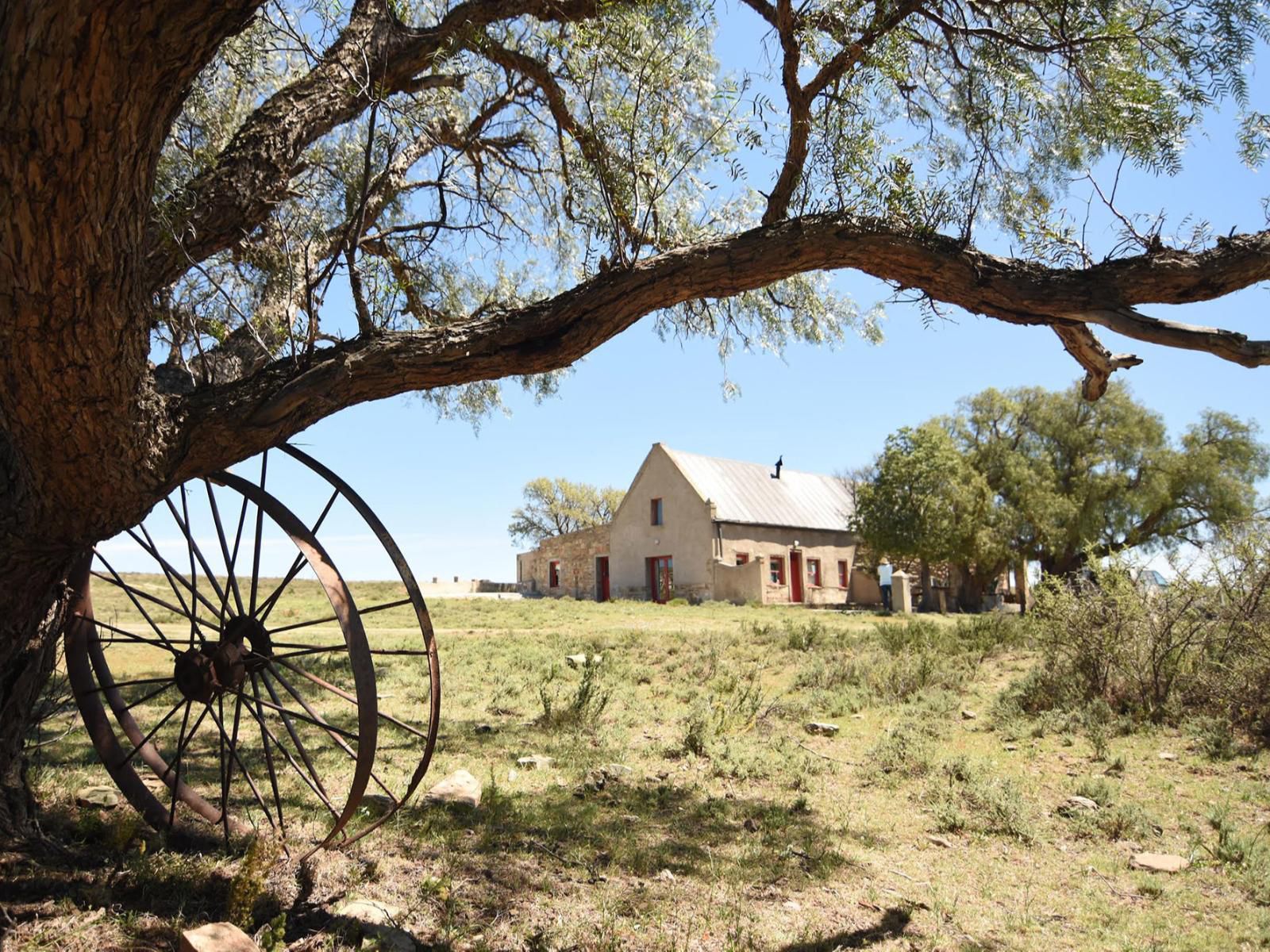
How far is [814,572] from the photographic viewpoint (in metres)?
35.5

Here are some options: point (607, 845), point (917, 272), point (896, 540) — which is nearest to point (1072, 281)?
point (917, 272)

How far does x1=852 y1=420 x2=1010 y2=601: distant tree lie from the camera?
28625mm

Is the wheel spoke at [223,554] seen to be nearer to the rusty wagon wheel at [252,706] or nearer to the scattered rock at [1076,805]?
the rusty wagon wheel at [252,706]

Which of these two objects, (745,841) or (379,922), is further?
(745,841)

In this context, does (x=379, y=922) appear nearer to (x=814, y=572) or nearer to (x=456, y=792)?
(x=456, y=792)

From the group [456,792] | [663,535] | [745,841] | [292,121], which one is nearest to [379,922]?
[456,792]

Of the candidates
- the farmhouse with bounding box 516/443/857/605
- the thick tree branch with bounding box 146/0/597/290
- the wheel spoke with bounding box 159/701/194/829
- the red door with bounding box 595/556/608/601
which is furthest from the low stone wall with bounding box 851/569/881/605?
the wheel spoke with bounding box 159/701/194/829

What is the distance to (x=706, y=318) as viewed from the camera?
6.64 meters

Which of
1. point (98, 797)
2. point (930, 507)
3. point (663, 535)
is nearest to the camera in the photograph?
point (98, 797)

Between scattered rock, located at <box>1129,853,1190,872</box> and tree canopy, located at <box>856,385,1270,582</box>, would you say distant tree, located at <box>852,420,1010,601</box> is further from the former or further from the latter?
scattered rock, located at <box>1129,853,1190,872</box>

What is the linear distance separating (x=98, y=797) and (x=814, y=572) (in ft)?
107

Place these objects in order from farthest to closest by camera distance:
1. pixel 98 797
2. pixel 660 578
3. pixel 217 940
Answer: pixel 660 578, pixel 98 797, pixel 217 940

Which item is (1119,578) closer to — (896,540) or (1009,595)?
(896,540)

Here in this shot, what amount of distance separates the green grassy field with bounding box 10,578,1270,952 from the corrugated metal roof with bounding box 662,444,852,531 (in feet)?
77.5
